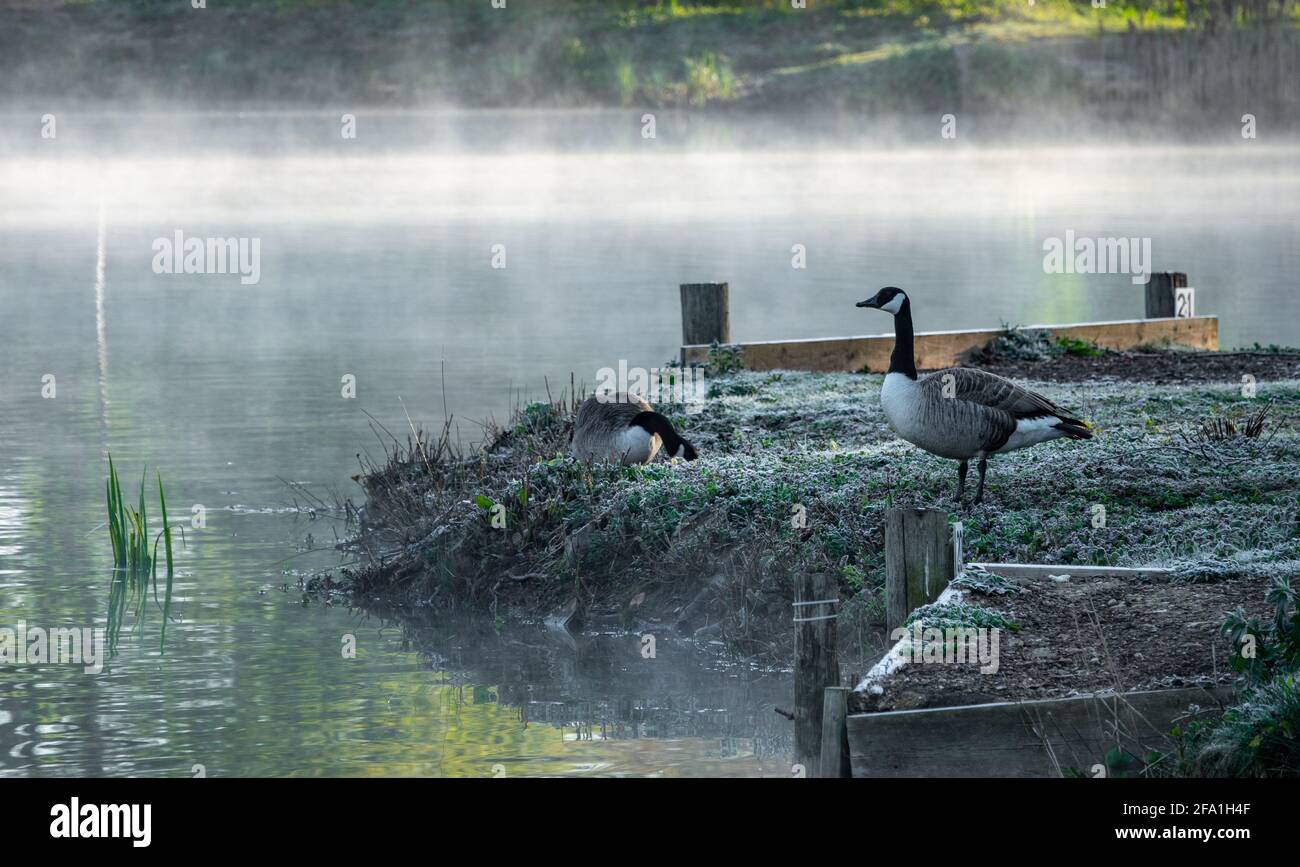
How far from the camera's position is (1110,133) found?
→ 7831cm

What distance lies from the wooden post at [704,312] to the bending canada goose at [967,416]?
6.96 m

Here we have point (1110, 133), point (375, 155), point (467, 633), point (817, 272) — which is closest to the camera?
point (467, 633)

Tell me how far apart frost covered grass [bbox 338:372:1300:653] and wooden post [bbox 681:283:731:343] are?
4.11 m

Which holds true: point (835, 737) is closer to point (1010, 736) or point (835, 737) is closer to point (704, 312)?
point (1010, 736)

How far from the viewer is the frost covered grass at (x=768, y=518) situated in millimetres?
11867

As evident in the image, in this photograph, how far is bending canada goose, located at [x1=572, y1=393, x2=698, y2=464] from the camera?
14055 millimetres

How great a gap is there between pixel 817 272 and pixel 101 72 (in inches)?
2229

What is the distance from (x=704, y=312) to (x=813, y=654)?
11218 mm

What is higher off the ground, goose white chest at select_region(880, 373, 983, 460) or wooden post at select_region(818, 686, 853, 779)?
goose white chest at select_region(880, 373, 983, 460)

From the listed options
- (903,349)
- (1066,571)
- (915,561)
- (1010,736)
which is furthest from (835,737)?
(903,349)

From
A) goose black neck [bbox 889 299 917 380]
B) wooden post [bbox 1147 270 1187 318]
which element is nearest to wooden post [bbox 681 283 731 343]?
goose black neck [bbox 889 299 917 380]

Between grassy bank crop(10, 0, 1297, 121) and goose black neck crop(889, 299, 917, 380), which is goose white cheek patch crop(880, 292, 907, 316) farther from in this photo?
grassy bank crop(10, 0, 1297, 121)

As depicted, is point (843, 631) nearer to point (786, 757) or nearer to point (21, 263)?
point (786, 757)

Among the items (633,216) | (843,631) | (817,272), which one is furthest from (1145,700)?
(633,216)
